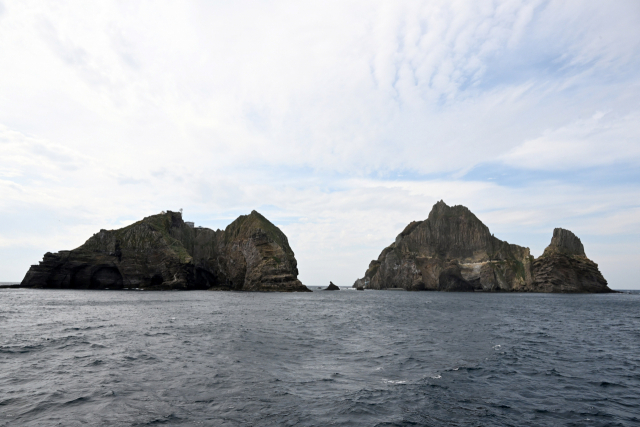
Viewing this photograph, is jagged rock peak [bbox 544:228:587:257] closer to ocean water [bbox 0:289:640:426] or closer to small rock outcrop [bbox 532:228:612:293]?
small rock outcrop [bbox 532:228:612:293]

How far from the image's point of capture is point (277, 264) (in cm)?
14388

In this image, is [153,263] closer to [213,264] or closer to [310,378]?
[213,264]

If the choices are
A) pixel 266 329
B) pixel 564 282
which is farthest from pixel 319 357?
pixel 564 282

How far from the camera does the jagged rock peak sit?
505 feet

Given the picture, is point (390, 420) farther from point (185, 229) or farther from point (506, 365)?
point (185, 229)

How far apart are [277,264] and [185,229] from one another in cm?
6490

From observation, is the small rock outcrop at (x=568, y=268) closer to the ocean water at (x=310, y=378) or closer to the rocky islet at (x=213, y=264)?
the rocky islet at (x=213, y=264)

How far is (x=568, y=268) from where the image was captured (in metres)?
152

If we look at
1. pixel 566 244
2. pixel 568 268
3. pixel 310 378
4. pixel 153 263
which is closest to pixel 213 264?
pixel 153 263

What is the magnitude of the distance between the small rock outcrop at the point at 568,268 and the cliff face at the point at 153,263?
110 metres

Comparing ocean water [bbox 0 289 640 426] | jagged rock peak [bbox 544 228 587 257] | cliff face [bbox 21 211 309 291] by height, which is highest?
jagged rock peak [bbox 544 228 587 257]

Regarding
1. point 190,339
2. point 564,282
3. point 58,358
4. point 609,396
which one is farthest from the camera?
point 564,282

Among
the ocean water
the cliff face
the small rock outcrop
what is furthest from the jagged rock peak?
the ocean water

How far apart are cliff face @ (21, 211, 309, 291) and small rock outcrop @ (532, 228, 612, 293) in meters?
110
